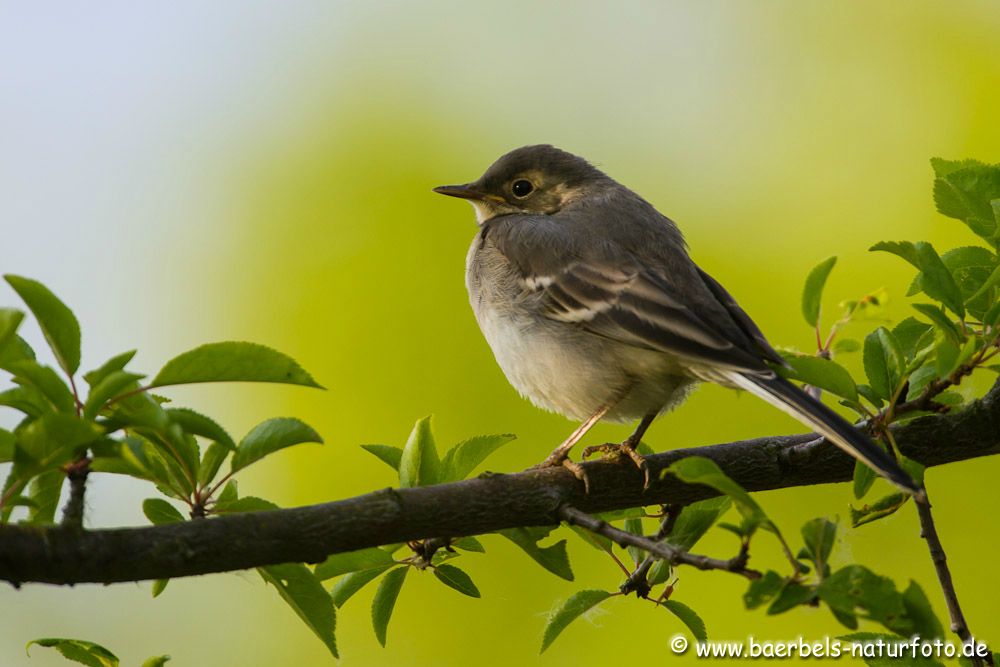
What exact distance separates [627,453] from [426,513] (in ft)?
4.53

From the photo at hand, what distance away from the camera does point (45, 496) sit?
12.0 feet

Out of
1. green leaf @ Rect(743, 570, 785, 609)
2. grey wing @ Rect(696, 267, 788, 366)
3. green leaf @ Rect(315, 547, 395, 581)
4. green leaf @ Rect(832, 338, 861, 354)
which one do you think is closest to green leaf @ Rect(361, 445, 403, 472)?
green leaf @ Rect(315, 547, 395, 581)

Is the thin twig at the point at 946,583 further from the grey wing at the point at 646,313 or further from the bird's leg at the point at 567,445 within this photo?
the bird's leg at the point at 567,445

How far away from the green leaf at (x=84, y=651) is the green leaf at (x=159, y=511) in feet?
1.51

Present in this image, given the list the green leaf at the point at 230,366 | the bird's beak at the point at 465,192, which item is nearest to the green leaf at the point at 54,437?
the green leaf at the point at 230,366

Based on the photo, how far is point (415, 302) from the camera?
30.8 ft

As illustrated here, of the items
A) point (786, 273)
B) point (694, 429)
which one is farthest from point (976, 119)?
point (694, 429)

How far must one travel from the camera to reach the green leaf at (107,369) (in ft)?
10.5

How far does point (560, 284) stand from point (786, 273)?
12.3ft

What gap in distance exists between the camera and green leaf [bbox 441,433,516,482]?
4289 millimetres

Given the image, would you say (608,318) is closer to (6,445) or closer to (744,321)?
(744,321)

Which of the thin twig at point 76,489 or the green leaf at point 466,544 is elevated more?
the thin twig at point 76,489

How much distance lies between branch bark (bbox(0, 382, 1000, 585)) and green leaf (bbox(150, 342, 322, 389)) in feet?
1.37

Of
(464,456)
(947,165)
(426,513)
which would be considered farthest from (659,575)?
(947,165)
